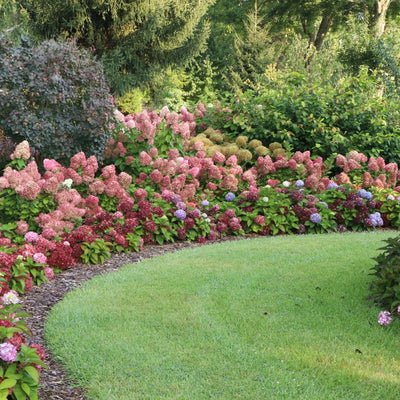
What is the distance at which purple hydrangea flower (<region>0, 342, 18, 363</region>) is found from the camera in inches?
88.0

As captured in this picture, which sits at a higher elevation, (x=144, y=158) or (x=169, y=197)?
(x=144, y=158)

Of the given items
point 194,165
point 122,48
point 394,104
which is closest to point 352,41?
point 122,48

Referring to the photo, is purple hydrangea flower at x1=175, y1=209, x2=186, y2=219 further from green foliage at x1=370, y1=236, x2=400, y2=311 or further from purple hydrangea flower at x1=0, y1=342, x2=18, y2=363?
purple hydrangea flower at x1=0, y1=342, x2=18, y2=363

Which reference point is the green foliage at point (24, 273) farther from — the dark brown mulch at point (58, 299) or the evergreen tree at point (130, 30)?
the evergreen tree at point (130, 30)

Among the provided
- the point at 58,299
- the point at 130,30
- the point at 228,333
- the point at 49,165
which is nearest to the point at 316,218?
the point at 49,165

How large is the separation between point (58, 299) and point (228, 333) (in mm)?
1451

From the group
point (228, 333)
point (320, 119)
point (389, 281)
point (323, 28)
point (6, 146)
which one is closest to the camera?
point (228, 333)

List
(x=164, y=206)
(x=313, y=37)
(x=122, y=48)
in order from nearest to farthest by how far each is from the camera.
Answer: (x=164, y=206)
(x=122, y=48)
(x=313, y=37)

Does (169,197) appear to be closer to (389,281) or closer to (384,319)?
(389,281)

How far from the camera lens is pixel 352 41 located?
1881 cm

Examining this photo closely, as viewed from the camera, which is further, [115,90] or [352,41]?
[352,41]

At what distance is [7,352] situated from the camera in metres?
2.24

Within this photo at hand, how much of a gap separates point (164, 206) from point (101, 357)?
322 centimetres

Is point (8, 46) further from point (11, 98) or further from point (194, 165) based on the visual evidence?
point (194, 165)
